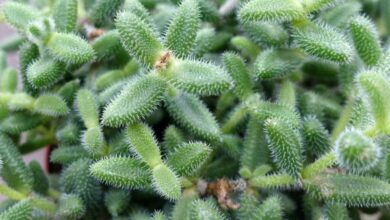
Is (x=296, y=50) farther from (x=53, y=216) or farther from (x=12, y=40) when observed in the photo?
(x=12, y=40)

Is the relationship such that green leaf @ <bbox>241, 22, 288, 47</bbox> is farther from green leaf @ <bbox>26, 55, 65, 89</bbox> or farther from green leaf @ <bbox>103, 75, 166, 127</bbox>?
green leaf @ <bbox>26, 55, 65, 89</bbox>

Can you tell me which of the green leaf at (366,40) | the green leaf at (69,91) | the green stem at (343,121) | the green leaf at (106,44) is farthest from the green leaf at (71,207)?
the green leaf at (366,40)

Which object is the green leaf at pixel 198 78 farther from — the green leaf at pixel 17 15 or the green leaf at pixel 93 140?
the green leaf at pixel 17 15

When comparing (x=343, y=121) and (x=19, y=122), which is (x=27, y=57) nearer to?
(x=19, y=122)

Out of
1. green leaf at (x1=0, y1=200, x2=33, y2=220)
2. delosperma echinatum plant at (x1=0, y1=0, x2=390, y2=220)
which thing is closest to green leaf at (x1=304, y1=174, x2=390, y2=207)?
delosperma echinatum plant at (x1=0, y1=0, x2=390, y2=220)

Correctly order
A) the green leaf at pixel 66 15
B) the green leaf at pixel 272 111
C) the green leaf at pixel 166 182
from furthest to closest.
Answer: the green leaf at pixel 66 15 < the green leaf at pixel 272 111 < the green leaf at pixel 166 182

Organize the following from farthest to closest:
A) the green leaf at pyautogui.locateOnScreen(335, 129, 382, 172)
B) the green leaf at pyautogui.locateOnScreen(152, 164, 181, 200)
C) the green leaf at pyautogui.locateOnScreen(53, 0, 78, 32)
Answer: the green leaf at pyautogui.locateOnScreen(53, 0, 78, 32) < the green leaf at pyautogui.locateOnScreen(152, 164, 181, 200) < the green leaf at pyautogui.locateOnScreen(335, 129, 382, 172)

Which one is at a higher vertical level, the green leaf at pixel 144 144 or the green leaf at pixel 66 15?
the green leaf at pixel 66 15
